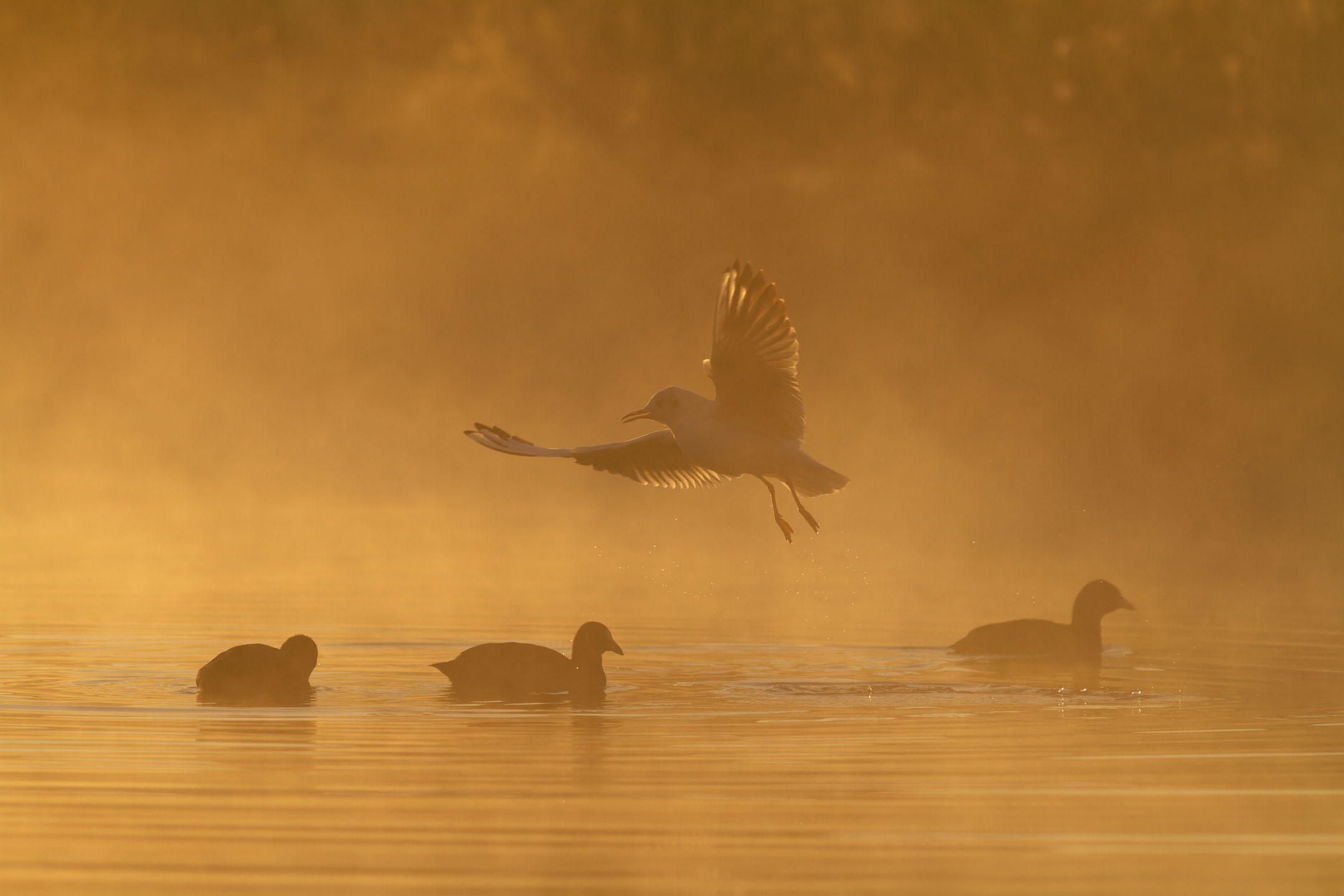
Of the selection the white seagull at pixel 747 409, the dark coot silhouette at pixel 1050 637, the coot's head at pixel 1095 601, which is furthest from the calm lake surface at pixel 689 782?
the coot's head at pixel 1095 601

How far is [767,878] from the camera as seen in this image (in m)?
8.92

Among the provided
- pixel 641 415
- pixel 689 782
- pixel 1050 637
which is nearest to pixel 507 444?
pixel 641 415

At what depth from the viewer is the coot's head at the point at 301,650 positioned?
1534cm

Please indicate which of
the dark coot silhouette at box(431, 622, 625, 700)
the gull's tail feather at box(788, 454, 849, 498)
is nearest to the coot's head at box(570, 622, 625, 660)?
the dark coot silhouette at box(431, 622, 625, 700)

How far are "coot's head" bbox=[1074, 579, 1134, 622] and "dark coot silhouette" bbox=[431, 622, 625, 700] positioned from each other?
5720mm

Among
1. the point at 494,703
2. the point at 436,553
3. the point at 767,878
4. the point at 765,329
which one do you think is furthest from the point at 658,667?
the point at 436,553

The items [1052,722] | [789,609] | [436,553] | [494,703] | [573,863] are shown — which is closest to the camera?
[573,863]

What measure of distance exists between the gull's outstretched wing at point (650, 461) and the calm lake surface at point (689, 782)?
1.59 meters

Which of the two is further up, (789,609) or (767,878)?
(789,609)

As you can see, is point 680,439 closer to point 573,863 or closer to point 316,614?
point 573,863

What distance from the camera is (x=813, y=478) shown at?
15.8m

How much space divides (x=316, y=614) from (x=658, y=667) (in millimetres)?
7137

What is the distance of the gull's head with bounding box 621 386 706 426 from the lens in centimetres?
1546

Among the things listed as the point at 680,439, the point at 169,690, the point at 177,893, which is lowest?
the point at 177,893
